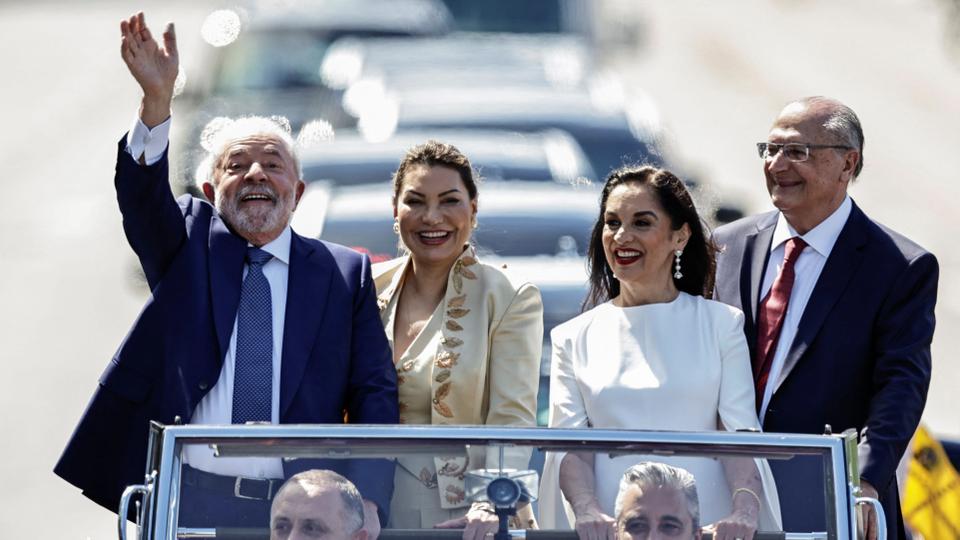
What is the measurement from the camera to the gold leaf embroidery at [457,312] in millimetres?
5312

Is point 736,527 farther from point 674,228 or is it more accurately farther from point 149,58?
point 149,58

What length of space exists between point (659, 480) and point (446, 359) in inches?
48.3

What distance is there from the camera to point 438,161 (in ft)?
17.6

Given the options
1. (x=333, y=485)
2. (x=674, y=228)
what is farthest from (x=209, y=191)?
(x=333, y=485)

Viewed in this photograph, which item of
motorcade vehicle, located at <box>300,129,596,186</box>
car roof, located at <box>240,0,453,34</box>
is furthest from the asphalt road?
car roof, located at <box>240,0,453,34</box>

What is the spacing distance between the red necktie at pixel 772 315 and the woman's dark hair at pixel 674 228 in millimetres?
183

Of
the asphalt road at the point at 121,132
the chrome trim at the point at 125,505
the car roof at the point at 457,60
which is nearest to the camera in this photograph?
the chrome trim at the point at 125,505

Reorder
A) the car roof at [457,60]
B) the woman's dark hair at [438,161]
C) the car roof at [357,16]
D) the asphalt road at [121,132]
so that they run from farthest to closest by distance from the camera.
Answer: the car roof at [357,16], the car roof at [457,60], the asphalt road at [121,132], the woman's dark hair at [438,161]

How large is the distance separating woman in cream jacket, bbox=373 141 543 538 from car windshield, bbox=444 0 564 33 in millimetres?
15357

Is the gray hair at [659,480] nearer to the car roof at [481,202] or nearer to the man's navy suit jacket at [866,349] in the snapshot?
the man's navy suit jacket at [866,349]

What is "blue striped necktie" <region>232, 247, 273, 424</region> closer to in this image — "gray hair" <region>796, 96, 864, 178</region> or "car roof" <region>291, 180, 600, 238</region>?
"gray hair" <region>796, 96, 864, 178</region>

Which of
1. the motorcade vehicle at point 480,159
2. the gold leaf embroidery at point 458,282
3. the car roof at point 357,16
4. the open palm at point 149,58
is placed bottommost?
the gold leaf embroidery at point 458,282

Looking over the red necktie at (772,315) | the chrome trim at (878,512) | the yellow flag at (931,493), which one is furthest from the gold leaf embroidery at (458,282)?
the yellow flag at (931,493)

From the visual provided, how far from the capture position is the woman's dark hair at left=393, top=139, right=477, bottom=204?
537cm
